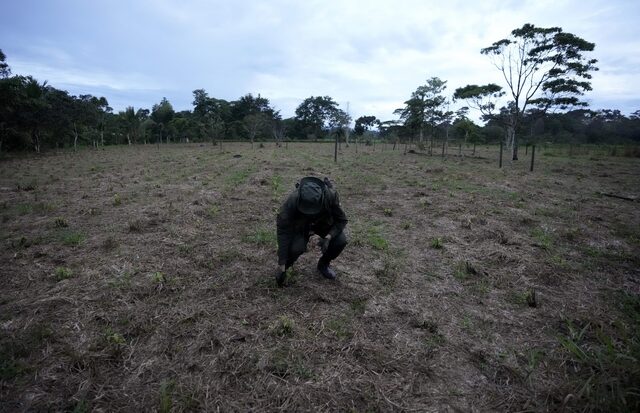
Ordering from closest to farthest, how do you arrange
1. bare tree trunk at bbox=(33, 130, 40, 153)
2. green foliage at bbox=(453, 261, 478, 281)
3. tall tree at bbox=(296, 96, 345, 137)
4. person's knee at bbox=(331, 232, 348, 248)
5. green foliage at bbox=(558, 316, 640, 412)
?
1. green foliage at bbox=(558, 316, 640, 412)
2. person's knee at bbox=(331, 232, 348, 248)
3. green foliage at bbox=(453, 261, 478, 281)
4. bare tree trunk at bbox=(33, 130, 40, 153)
5. tall tree at bbox=(296, 96, 345, 137)

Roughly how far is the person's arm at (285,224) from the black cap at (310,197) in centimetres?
18

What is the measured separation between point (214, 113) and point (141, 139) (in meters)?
13.2

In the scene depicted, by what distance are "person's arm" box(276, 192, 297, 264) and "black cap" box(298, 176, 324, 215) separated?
0.18m

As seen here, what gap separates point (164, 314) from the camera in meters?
3.61

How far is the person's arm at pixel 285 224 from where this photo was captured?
3828mm

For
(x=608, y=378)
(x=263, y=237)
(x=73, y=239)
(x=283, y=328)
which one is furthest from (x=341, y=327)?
(x=73, y=239)

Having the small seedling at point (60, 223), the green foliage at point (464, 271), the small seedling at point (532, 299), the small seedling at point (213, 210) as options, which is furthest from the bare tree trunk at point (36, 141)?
the small seedling at point (532, 299)

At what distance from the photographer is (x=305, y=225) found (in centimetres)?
408

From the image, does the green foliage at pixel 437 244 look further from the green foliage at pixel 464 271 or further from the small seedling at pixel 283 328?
the small seedling at pixel 283 328

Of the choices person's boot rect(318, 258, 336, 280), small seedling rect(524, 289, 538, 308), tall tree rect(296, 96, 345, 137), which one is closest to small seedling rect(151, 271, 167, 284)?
person's boot rect(318, 258, 336, 280)

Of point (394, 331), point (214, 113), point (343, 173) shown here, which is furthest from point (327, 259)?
point (214, 113)

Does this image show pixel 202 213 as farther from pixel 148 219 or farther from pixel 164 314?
pixel 164 314

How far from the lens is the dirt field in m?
2.55

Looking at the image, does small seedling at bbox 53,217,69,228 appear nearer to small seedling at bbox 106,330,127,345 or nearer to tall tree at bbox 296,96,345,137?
small seedling at bbox 106,330,127,345
